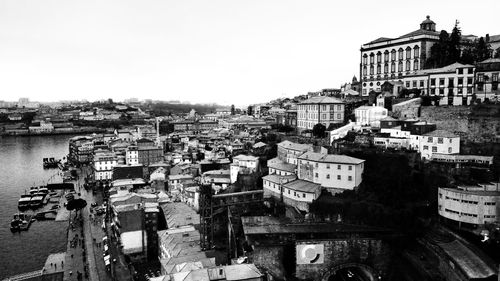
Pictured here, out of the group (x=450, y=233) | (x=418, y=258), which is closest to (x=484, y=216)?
(x=450, y=233)

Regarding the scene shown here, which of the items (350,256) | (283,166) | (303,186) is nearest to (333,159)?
(303,186)

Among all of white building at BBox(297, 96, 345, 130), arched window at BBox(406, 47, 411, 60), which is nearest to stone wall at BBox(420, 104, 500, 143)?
white building at BBox(297, 96, 345, 130)

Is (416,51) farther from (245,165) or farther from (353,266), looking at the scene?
(353,266)

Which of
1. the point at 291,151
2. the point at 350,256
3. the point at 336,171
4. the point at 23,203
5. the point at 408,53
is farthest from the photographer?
the point at 23,203

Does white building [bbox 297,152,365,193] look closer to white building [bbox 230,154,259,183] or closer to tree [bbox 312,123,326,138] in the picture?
white building [bbox 230,154,259,183]

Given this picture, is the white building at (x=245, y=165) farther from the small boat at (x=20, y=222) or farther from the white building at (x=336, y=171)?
the small boat at (x=20, y=222)

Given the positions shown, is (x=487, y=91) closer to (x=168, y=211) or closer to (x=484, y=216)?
(x=484, y=216)
